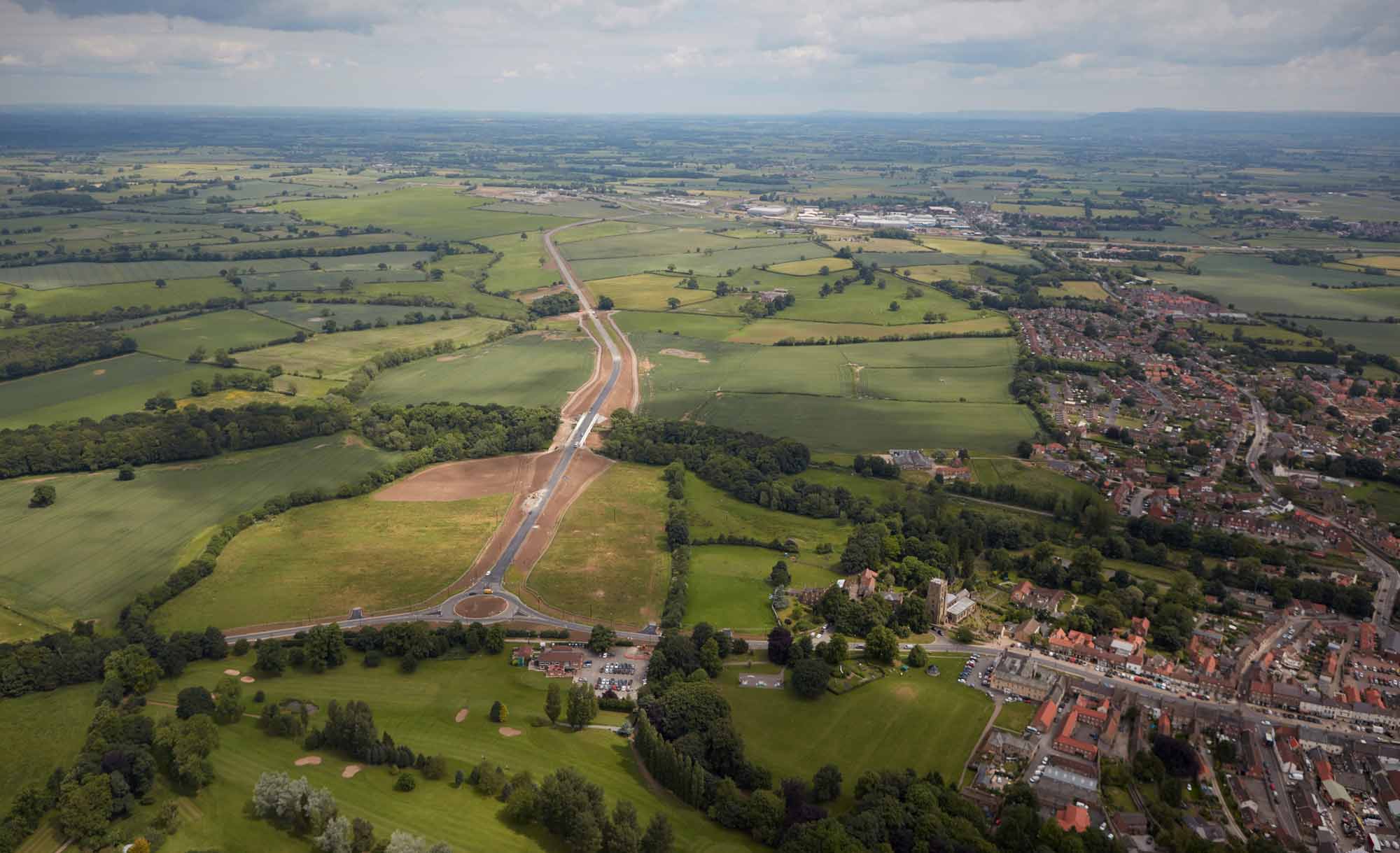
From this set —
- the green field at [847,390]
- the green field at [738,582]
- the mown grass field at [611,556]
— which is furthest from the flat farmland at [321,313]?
the green field at [738,582]

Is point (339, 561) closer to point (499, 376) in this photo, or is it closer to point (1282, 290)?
point (499, 376)

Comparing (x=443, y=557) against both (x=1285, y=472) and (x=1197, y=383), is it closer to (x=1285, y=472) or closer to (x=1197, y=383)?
(x=1285, y=472)

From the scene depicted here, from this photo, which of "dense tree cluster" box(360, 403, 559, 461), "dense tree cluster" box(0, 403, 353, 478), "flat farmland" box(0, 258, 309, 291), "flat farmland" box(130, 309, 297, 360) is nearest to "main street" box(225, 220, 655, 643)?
"dense tree cluster" box(360, 403, 559, 461)

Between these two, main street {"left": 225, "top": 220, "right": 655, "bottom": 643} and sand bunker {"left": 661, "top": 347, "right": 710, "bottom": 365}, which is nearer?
main street {"left": 225, "top": 220, "right": 655, "bottom": 643}

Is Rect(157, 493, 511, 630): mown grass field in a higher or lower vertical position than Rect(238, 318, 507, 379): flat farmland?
lower

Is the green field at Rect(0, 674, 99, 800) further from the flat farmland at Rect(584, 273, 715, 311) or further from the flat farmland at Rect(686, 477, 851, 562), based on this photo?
Result: the flat farmland at Rect(584, 273, 715, 311)

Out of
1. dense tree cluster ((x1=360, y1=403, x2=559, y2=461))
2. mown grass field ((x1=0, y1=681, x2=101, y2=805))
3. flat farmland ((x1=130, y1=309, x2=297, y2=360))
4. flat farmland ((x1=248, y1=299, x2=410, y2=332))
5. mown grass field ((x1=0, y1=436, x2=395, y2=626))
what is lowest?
mown grass field ((x1=0, y1=681, x2=101, y2=805))
